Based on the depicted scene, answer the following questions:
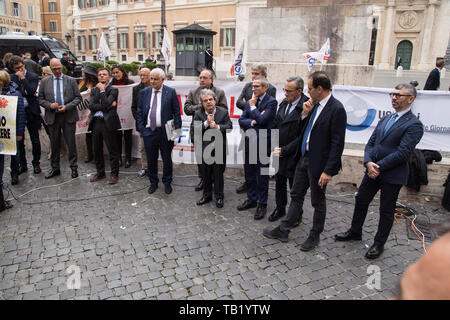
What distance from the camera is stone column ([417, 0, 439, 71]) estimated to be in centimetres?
3453

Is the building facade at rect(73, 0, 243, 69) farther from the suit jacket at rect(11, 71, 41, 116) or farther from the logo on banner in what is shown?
the logo on banner

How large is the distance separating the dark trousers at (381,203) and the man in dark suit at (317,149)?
0.55m

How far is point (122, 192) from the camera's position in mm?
5863

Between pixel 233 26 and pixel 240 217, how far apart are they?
132 feet

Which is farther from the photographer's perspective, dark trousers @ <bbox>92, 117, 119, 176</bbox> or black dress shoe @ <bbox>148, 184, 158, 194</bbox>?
dark trousers @ <bbox>92, 117, 119, 176</bbox>

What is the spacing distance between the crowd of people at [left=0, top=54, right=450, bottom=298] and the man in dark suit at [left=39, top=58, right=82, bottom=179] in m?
0.02

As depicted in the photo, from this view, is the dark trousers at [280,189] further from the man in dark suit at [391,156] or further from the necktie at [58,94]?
the necktie at [58,94]

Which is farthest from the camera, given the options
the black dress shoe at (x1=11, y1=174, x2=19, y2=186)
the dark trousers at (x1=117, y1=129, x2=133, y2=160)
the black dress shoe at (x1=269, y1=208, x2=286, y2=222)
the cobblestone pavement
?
the dark trousers at (x1=117, y1=129, x2=133, y2=160)

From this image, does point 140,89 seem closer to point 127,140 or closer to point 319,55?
point 127,140

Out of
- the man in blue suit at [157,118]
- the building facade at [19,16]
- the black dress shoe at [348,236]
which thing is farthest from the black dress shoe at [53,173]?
the building facade at [19,16]

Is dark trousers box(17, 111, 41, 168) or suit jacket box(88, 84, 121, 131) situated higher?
suit jacket box(88, 84, 121, 131)

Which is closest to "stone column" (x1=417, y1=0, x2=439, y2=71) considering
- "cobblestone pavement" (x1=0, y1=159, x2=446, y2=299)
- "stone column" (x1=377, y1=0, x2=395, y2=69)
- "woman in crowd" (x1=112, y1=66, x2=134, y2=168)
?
"stone column" (x1=377, y1=0, x2=395, y2=69)

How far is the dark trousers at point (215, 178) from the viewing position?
17.6ft

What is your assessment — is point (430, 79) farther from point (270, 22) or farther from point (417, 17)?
point (417, 17)
